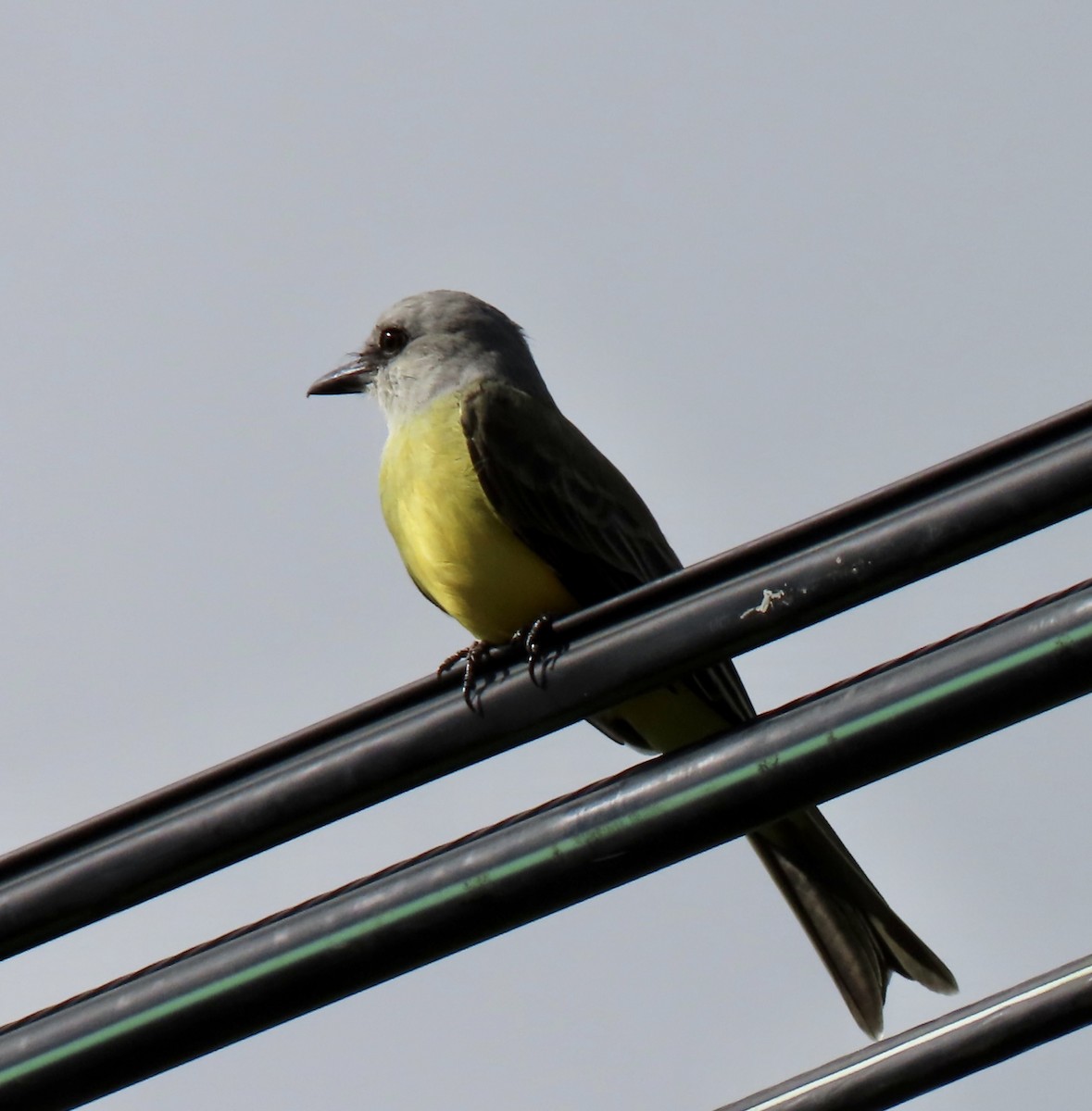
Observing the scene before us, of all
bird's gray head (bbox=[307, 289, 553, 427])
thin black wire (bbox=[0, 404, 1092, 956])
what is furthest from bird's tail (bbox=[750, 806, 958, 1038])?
bird's gray head (bbox=[307, 289, 553, 427])

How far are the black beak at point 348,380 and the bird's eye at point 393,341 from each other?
10cm

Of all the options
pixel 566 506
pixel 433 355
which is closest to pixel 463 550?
pixel 566 506

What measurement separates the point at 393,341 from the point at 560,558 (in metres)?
2.23

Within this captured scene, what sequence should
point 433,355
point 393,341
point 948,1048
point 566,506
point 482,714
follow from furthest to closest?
point 393,341 < point 433,355 < point 566,506 < point 482,714 < point 948,1048

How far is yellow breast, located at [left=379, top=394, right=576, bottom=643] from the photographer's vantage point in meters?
6.04

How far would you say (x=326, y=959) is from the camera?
336 centimetres

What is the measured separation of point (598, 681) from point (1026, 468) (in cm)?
87

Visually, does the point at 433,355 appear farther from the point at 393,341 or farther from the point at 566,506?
the point at 566,506

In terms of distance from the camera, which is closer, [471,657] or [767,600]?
[767,600]

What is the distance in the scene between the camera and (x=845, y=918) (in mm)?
5219

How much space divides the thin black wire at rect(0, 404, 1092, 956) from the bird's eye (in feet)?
15.0

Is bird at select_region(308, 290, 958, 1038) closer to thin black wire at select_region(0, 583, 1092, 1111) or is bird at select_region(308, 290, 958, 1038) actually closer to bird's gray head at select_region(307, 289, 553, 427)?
bird's gray head at select_region(307, 289, 553, 427)

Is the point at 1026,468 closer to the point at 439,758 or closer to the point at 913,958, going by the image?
the point at 439,758

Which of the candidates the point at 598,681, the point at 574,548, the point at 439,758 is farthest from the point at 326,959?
the point at 574,548
